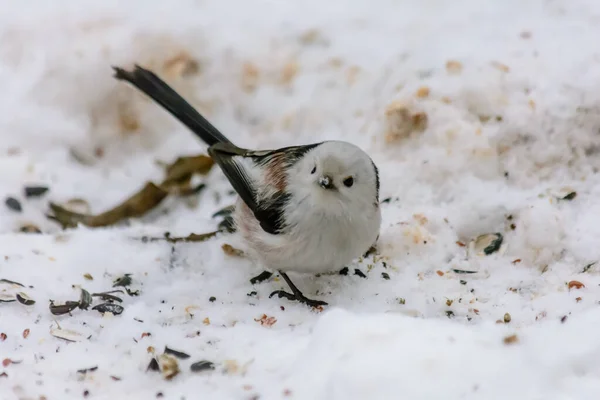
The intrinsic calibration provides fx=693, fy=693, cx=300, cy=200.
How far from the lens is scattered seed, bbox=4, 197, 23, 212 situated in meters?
3.44

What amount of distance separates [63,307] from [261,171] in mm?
916

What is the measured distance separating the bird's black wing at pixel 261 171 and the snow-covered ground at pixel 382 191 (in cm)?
30

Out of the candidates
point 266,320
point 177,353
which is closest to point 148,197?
point 266,320

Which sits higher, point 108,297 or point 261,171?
point 261,171

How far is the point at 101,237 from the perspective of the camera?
9.84ft

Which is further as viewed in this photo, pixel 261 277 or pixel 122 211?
pixel 122 211

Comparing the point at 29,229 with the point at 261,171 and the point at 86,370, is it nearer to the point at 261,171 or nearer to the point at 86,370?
the point at 261,171

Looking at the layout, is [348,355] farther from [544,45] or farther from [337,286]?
[544,45]

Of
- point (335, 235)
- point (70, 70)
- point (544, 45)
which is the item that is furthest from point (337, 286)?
point (70, 70)

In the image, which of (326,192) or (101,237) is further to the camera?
(101,237)

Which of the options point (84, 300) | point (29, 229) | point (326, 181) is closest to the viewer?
point (326, 181)

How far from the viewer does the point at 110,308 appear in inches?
99.7

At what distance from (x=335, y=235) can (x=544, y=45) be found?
1748 millimetres

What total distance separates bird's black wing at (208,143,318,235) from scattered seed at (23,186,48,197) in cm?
110
